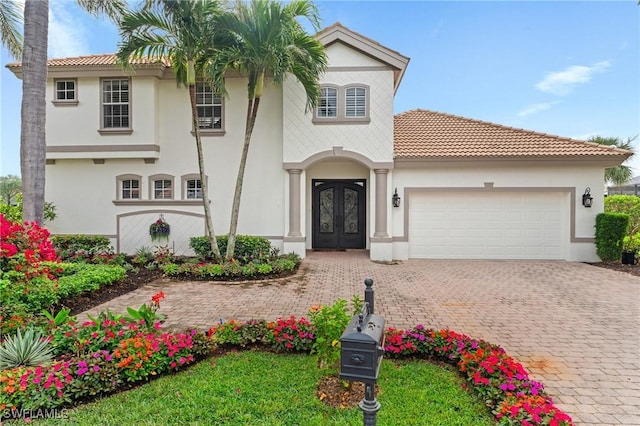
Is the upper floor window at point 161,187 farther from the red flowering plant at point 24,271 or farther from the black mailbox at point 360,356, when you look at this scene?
the black mailbox at point 360,356

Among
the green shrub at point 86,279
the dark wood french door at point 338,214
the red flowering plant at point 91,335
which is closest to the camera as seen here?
the red flowering plant at point 91,335

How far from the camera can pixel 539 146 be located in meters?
11.1

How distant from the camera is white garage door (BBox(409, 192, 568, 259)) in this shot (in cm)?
1120

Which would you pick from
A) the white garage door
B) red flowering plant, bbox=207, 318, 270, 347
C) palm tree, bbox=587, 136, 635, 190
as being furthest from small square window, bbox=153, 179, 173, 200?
palm tree, bbox=587, 136, 635, 190

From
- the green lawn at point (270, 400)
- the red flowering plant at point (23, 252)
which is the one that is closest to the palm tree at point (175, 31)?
the red flowering plant at point (23, 252)

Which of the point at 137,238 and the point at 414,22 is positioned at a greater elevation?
the point at 414,22

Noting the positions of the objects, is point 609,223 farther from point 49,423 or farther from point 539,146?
point 49,423

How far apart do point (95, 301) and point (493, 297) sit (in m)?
8.12

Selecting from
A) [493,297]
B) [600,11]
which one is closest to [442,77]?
[600,11]

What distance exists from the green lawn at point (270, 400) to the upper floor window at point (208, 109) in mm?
9649

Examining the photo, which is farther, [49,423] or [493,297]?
[493,297]

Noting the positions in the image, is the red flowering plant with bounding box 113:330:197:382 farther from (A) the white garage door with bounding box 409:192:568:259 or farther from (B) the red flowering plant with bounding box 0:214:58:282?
(A) the white garage door with bounding box 409:192:568:259

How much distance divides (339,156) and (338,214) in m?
2.45

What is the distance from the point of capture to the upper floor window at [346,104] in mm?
11281
